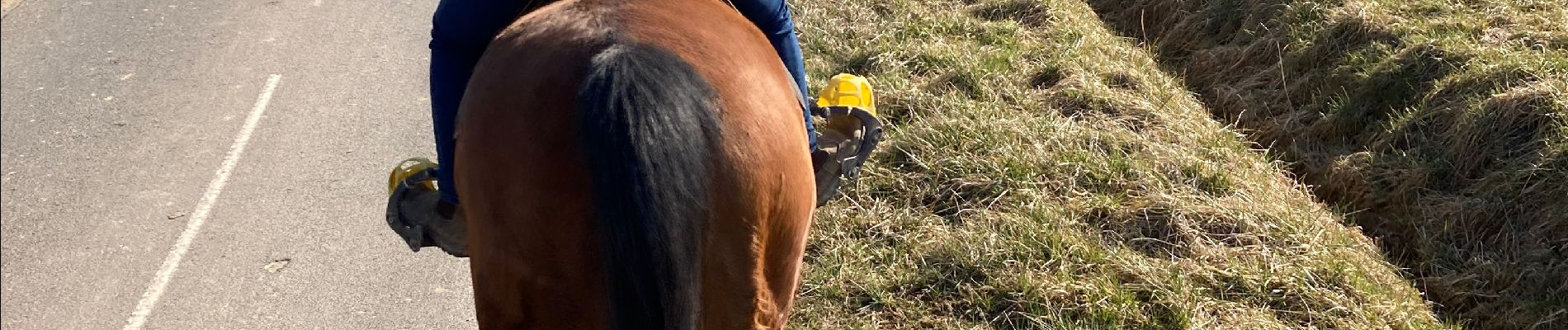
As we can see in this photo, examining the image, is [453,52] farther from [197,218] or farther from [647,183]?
[197,218]

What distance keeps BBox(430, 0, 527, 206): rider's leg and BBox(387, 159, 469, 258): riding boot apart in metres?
0.21

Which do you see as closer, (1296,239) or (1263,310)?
(1263,310)

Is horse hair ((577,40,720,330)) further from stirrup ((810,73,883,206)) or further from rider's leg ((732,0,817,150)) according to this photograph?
stirrup ((810,73,883,206))

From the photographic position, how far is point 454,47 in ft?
9.14

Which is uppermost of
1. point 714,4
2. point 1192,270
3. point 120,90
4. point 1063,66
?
point 714,4

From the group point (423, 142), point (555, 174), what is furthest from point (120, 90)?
point (555, 174)

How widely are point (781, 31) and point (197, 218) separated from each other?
306cm

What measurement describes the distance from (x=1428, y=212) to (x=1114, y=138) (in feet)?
4.20

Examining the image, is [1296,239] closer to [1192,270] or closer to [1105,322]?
[1192,270]

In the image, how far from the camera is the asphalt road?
4391 mm

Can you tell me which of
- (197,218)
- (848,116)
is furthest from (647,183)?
(197,218)

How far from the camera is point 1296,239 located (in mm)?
4457

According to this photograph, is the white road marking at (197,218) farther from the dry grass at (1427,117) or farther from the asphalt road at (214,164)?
the dry grass at (1427,117)

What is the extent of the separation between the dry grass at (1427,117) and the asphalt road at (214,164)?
374cm
